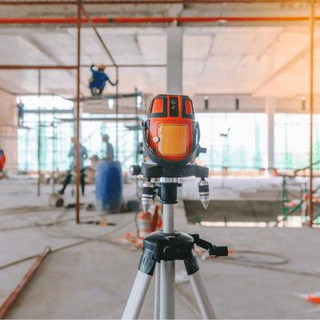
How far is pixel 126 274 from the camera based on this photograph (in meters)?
3.02

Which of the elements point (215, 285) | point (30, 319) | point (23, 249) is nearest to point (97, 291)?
point (30, 319)

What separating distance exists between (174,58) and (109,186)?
9.97ft

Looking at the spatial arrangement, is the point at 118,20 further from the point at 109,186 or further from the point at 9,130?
the point at 9,130

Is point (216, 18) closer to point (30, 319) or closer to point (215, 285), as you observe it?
point (215, 285)

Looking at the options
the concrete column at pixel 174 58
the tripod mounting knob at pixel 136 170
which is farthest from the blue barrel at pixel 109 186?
the tripod mounting knob at pixel 136 170

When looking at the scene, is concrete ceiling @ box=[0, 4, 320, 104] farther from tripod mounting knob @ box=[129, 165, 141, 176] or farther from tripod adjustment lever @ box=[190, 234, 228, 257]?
tripod adjustment lever @ box=[190, 234, 228, 257]

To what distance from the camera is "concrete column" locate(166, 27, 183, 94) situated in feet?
24.5

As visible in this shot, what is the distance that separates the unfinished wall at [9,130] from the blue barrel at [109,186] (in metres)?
11.4

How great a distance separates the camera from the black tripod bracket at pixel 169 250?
1.15 meters

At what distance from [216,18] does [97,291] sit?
19.2 feet

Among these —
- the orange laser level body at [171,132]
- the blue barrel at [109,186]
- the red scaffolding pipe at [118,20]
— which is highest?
the red scaffolding pipe at [118,20]

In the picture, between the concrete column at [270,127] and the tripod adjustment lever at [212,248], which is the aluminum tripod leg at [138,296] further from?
the concrete column at [270,127]

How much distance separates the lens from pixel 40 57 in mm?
10969

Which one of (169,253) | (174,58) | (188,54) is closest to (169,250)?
(169,253)
